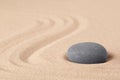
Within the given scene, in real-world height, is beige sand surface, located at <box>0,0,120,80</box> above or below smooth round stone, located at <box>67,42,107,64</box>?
below

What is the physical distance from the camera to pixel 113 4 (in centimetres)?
321

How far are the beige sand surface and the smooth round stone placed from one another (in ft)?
0.13

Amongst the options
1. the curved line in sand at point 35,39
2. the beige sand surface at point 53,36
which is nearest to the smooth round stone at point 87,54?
the beige sand surface at point 53,36

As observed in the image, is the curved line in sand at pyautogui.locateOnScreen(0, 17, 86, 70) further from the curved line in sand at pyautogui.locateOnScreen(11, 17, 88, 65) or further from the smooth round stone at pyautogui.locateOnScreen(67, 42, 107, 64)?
the smooth round stone at pyautogui.locateOnScreen(67, 42, 107, 64)

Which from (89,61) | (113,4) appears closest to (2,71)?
Result: (89,61)

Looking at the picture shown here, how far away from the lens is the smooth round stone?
1.44 metres

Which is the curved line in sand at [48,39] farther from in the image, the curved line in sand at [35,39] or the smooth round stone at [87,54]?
the smooth round stone at [87,54]

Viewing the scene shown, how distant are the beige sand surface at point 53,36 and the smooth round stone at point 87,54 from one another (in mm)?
39

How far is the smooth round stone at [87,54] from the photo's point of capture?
1443 millimetres

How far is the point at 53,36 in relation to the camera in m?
2.12

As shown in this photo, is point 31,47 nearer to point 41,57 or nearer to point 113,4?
point 41,57

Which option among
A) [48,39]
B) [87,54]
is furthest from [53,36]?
[87,54]

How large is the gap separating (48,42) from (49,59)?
428mm

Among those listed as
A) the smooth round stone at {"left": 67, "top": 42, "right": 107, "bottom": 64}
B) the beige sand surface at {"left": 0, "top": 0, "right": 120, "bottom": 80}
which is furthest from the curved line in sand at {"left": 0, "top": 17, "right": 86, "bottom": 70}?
the smooth round stone at {"left": 67, "top": 42, "right": 107, "bottom": 64}
